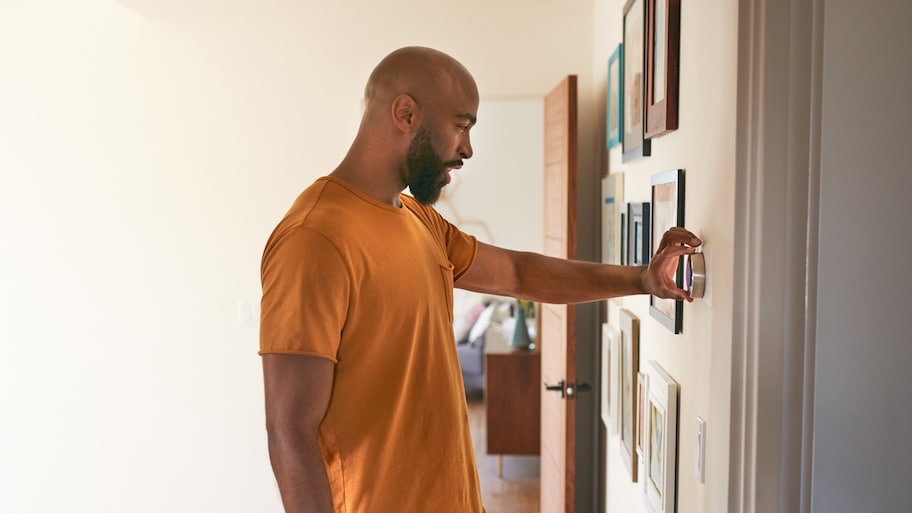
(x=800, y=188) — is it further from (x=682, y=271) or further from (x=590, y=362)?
(x=590, y=362)

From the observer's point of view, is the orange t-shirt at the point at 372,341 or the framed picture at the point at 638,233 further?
the framed picture at the point at 638,233

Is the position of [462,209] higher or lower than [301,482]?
higher

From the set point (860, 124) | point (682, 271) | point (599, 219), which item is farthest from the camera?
point (599, 219)

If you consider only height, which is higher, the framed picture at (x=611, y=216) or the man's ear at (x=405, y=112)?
the man's ear at (x=405, y=112)

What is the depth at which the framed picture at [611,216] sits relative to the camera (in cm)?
240

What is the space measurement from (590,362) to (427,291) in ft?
6.04

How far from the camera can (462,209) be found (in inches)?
282

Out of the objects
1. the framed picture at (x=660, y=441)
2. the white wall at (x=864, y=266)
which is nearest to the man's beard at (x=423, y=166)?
the framed picture at (x=660, y=441)

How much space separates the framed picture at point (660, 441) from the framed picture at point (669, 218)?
122 mm

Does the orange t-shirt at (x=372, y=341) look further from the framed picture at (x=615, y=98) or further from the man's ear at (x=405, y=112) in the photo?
the framed picture at (x=615, y=98)

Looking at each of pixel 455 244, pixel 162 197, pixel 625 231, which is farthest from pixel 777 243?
pixel 162 197

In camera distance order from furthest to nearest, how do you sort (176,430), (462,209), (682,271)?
1. (462,209)
2. (176,430)
3. (682,271)

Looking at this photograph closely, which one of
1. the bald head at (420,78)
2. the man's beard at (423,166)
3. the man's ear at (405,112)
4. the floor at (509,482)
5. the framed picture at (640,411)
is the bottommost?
the floor at (509,482)

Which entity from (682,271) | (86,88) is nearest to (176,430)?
(86,88)
